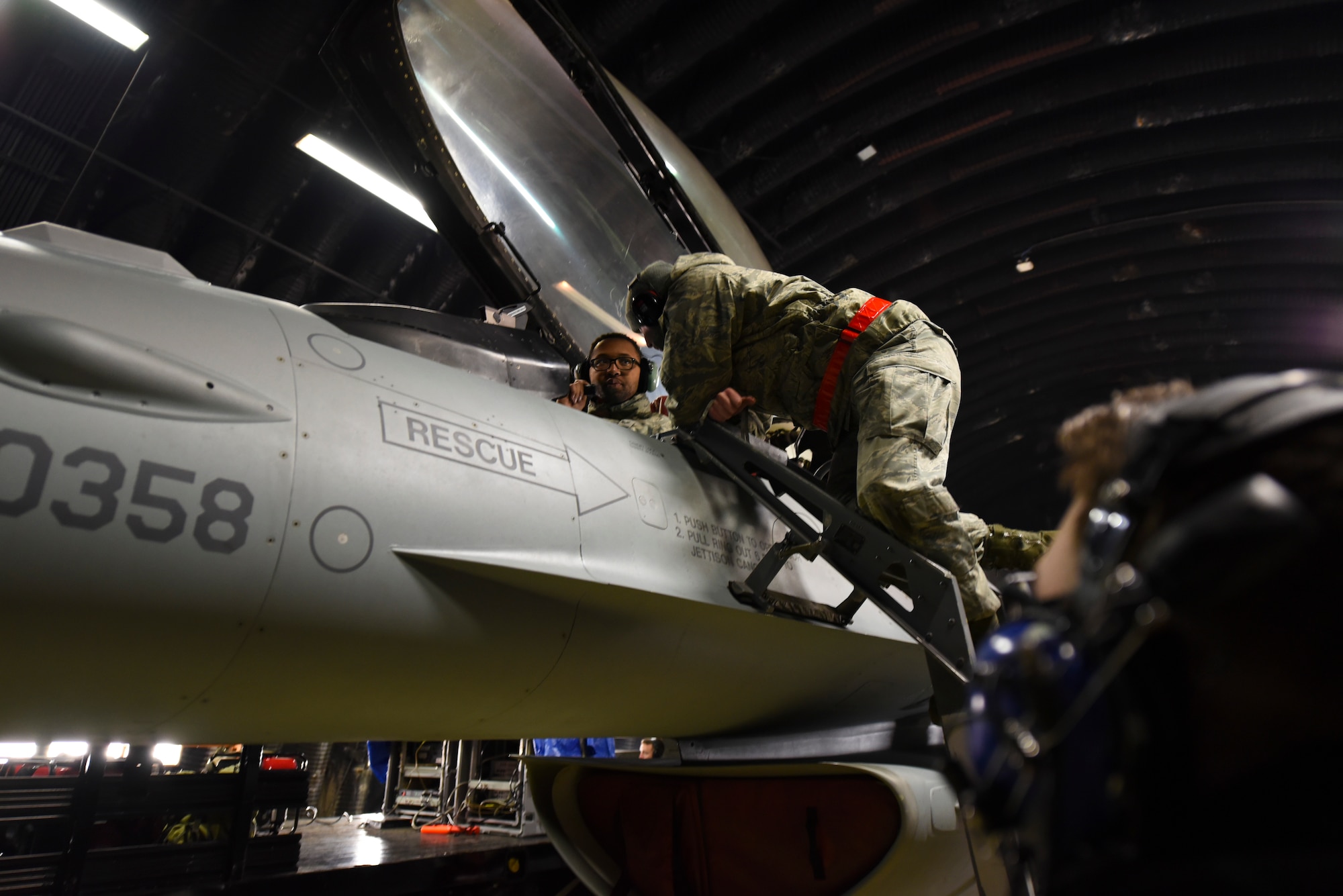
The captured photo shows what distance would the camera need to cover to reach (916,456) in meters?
2.48

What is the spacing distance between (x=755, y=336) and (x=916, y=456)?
90cm

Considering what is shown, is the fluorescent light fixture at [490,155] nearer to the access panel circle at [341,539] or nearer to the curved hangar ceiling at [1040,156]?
the curved hangar ceiling at [1040,156]

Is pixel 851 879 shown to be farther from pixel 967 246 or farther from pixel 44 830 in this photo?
pixel 967 246

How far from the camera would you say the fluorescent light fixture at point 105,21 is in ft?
15.7

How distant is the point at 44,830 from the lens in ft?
7.95

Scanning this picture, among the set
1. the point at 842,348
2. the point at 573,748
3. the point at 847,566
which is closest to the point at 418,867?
the point at 847,566

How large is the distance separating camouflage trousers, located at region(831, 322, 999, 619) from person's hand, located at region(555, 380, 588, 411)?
155 cm

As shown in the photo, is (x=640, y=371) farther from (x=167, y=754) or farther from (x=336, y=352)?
(x=167, y=754)

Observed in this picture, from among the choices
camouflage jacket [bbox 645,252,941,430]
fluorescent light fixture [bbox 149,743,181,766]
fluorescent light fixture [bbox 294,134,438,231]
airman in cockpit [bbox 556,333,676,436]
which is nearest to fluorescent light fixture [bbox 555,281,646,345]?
airman in cockpit [bbox 556,333,676,436]

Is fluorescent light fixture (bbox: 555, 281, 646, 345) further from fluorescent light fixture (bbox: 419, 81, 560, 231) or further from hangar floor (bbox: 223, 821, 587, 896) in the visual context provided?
hangar floor (bbox: 223, 821, 587, 896)

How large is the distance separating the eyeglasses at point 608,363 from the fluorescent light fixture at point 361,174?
244 centimetres

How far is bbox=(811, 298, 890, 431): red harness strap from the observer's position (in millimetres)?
2865

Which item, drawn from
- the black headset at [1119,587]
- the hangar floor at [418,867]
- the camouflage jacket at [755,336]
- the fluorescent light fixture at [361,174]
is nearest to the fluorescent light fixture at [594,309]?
the camouflage jacket at [755,336]

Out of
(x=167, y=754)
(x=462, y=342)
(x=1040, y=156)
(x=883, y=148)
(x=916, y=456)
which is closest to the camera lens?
(x=916, y=456)
